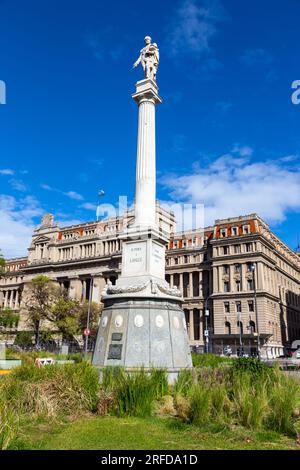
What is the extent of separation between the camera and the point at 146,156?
1905 centimetres

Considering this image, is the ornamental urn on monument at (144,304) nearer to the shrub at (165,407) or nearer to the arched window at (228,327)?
the shrub at (165,407)

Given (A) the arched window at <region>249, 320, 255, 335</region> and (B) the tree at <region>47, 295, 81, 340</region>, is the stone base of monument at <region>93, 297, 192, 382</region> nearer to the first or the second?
(B) the tree at <region>47, 295, 81, 340</region>

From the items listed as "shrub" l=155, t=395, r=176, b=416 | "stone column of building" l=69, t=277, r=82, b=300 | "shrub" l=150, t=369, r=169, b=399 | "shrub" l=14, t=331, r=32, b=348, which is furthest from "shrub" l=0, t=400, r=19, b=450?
"stone column of building" l=69, t=277, r=82, b=300

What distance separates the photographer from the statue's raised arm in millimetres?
20867

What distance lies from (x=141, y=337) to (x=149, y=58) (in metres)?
14.9

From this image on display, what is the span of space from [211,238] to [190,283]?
10183 mm

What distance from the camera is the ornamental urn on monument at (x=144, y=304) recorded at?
15008 millimetres

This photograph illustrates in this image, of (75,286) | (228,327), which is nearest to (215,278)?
(228,327)

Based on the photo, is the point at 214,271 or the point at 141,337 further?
the point at 214,271

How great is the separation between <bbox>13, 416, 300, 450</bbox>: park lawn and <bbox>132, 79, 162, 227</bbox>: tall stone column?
10.2 m

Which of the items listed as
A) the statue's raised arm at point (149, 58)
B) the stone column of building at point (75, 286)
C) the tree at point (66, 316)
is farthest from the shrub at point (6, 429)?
the stone column of building at point (75, 286)

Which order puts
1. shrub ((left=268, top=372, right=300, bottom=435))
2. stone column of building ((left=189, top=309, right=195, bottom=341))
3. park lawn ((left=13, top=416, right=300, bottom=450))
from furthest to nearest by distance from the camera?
stone column of building ((left=189, top=309, right=195, bottom=341)), shrub ((left=268, top=372, right=300, bottom=435)), park lawn ((left=13, top=416, right=300, bottom=450))

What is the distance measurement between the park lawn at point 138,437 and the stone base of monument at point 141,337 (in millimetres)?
5488

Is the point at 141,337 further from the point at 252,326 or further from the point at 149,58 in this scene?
the point at 252,326
